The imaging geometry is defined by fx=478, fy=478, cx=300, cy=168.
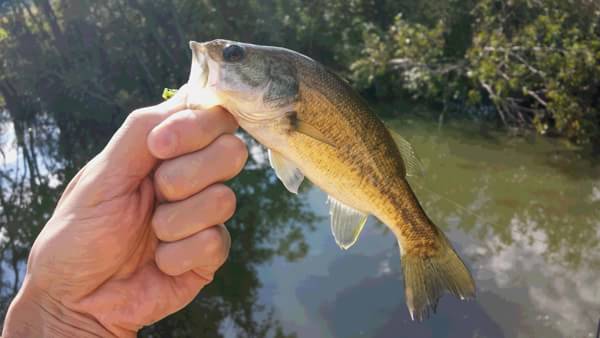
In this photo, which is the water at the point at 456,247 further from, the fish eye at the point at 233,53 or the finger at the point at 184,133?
the fish eye at the point at 233,53

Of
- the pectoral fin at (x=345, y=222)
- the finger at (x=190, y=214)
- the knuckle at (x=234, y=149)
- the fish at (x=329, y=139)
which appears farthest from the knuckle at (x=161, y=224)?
the pectoral fin at (x=345, y=222)

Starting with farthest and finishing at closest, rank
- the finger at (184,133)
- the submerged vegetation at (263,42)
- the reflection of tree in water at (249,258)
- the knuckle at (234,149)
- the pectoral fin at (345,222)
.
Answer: the submerged vegetation at (263,42) < the reflection of tree in water at (249,258) < the pectoral fin at (345,222) < the knuckle at (234,149) < the finger at (184,133)

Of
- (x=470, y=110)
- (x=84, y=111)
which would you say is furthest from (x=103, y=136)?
(x=470, y=110)

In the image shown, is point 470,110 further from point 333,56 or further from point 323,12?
point 323,12

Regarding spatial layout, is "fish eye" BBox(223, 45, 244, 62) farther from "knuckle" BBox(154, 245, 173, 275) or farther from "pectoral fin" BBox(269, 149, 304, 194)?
"knuckle" BBox(154, 245, 173, 275)

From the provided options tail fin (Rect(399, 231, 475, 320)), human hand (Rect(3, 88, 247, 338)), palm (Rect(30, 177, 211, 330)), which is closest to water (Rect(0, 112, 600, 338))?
tail fin (Rect(399, 231, 475, 320))

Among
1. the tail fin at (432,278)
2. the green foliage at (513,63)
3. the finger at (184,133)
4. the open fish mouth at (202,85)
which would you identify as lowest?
the green foliage at (513,63)
